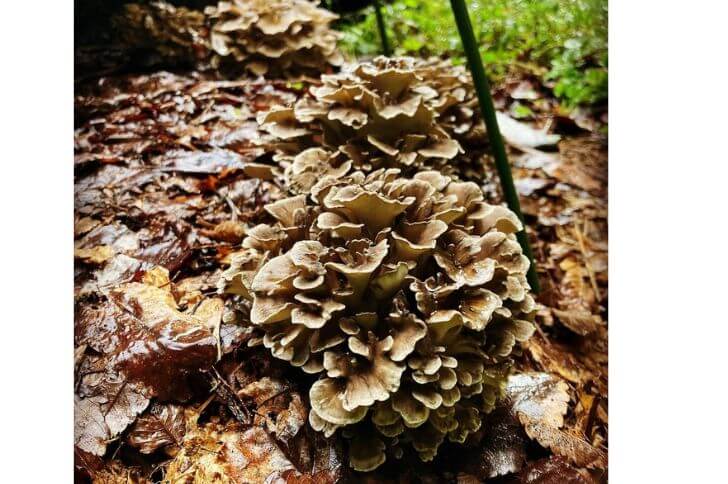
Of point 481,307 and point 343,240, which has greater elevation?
point 343,240

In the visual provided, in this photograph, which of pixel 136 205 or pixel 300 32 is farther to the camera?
pixel 300 32

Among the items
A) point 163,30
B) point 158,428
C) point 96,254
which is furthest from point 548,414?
point 163,30

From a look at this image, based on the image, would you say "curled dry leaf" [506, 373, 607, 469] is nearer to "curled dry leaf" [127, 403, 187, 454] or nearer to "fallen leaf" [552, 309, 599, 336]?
"fallen leaf" [552, 309, 599, 336]

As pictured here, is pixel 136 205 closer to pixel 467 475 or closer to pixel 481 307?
pixel 481 307

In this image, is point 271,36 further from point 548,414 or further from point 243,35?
point 548,414

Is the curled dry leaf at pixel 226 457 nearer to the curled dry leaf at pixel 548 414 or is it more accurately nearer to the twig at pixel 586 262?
the curled dry leaf at pixel 548 414

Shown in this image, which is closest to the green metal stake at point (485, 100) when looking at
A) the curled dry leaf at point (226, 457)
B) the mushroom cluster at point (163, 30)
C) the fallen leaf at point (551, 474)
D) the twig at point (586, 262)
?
the twig at point (586, 262)

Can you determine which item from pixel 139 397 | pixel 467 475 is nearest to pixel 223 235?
pixel 139 397
